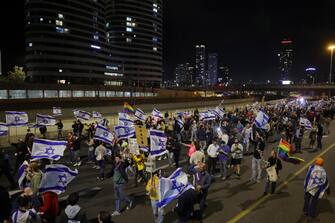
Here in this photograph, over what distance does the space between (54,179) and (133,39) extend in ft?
494

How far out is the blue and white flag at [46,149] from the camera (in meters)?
9.95

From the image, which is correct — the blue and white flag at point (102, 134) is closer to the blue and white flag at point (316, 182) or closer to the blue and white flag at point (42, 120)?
the blue and white flag at point (42, 120)

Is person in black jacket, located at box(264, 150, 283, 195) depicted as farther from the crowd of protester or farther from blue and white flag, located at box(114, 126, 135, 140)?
blue and white flag, located at box(114, 126, 135, 140)

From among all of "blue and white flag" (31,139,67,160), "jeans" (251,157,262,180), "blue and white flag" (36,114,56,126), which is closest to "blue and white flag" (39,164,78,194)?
"blue and white flag" (31,139,67,160)

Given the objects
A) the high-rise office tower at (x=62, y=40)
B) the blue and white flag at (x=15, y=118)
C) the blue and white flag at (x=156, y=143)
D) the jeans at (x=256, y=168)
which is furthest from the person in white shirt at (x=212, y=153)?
the high-rise office tower at (x=62, y=40)

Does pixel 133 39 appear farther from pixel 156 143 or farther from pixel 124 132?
pixel 156 143

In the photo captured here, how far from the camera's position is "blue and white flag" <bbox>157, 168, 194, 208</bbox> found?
762 centimetres

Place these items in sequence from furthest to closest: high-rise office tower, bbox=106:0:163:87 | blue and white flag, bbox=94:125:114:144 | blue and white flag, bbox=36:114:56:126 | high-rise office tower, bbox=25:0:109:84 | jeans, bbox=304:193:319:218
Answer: high-rise office tower, bbox=106:0:163:87 → high-rise office tower, bbox=25:0:109:84 → blue and white flag, bbox=36:114:56:126 → blue and white flag, bbox=94:125:114:144 → jeans, bbox=304:193:319:218

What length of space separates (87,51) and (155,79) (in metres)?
47.3

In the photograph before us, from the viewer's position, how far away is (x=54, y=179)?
7754 mm

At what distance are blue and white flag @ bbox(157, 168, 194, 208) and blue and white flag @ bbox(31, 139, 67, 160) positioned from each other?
3.90m

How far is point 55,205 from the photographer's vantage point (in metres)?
7.42

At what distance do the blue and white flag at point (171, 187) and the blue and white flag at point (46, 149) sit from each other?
3.90 metres

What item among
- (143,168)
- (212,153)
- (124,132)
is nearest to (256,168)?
(212,153)
